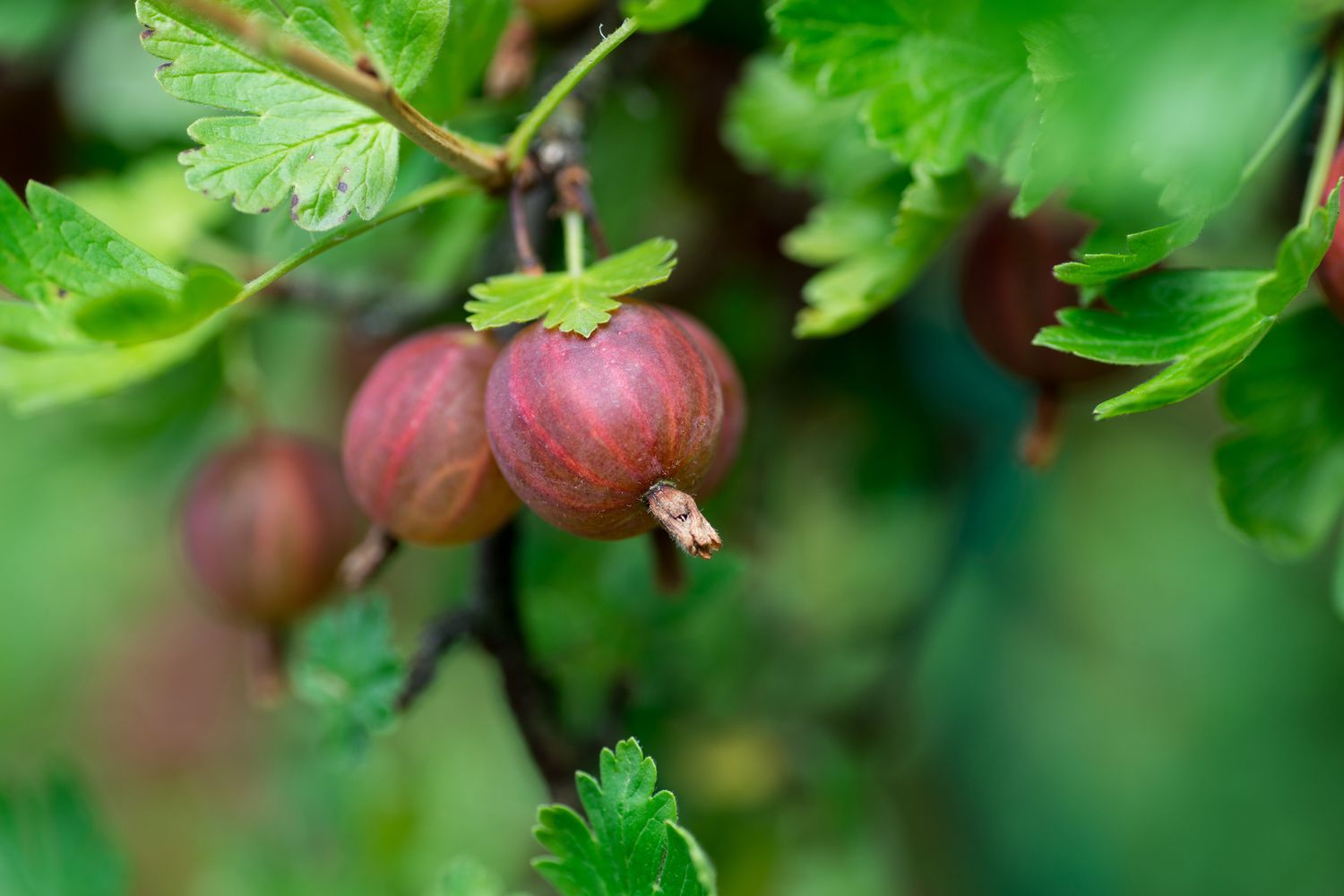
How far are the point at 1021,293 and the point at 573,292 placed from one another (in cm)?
32

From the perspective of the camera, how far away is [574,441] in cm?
55

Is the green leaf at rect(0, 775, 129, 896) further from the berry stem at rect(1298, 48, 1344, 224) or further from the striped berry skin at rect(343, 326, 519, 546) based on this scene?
the berry stem at rect(1298, 48, 1344, 224)

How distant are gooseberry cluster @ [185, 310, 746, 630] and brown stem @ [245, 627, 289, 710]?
344 mm

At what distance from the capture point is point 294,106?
1.95 feet

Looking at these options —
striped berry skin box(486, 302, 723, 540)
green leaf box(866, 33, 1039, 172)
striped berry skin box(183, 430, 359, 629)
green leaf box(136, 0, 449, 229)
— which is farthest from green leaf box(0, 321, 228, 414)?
green leaf box(866, 33, 1039, 172)

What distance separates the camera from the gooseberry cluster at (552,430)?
55 cm

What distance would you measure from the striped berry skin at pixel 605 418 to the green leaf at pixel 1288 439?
0.32m

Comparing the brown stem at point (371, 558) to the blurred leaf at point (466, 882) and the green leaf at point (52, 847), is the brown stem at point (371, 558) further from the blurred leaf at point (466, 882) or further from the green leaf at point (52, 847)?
the green leaf at point (52, 847)

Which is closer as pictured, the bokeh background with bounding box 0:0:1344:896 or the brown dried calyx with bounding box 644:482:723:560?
the brown dried calyx with bounding box 644:482:723:560

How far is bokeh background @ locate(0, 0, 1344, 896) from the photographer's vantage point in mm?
1054

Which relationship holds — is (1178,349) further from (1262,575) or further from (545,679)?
(1262,575)

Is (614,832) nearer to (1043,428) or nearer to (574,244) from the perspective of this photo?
(574,244)

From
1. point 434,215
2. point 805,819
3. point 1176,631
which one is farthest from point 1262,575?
point 434,215

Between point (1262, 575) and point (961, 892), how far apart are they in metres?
0.55
